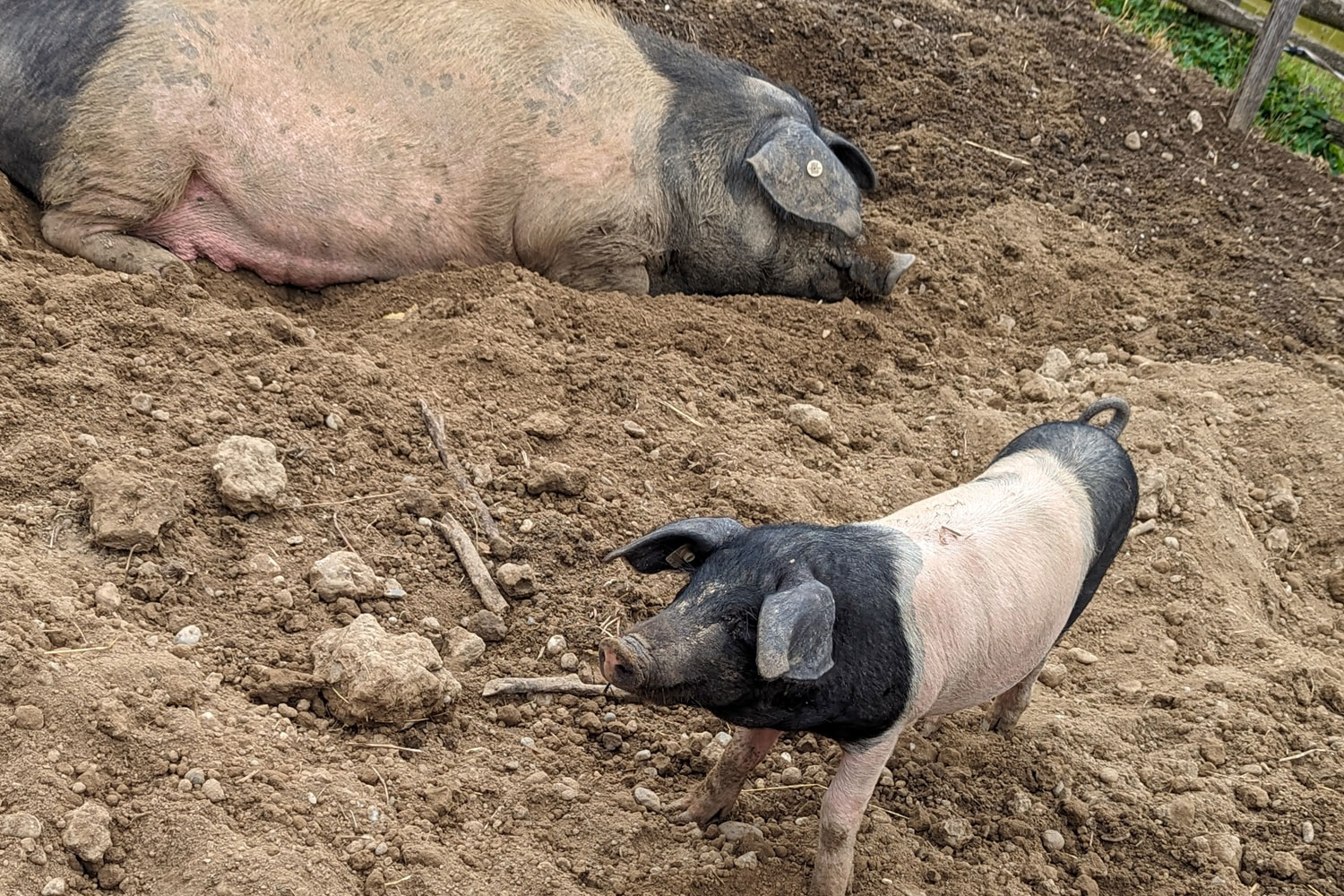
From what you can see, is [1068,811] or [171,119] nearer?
[1068,811]

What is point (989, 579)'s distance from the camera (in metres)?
3.39

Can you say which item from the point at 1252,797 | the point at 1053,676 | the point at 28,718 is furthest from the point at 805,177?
the point at 28,718

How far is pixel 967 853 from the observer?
357cm

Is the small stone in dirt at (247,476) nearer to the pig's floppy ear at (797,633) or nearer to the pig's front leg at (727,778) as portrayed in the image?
the pig's front leg at (727,778)

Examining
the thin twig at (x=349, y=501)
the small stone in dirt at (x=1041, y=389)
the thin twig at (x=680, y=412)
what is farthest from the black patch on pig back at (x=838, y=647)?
the small stone in dirt at (x=1041, y=389)

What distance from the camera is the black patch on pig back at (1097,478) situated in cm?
379

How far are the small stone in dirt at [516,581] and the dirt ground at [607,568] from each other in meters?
0.03

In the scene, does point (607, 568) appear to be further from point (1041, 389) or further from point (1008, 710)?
point (1041, 389)

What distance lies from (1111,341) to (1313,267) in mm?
1627

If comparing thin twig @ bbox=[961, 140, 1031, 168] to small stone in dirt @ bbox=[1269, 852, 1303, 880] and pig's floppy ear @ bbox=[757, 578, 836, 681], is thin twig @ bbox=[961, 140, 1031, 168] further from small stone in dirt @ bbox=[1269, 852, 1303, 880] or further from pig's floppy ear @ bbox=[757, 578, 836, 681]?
pig's floppy ear @ bbox=[757, 578, 836, 681]

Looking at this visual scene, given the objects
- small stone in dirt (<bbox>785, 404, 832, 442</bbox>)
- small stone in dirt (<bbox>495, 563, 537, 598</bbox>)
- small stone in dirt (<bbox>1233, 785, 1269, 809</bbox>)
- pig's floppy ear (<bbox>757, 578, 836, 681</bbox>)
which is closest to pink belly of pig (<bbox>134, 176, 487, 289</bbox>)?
small stone in dirt (<bbox>785, 404, 832, 442</bbox>)

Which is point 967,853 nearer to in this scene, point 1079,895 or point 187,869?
point 1079,895

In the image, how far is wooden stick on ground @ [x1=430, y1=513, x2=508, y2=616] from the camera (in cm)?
390

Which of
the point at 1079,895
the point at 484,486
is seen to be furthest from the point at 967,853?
the point at 484,486
